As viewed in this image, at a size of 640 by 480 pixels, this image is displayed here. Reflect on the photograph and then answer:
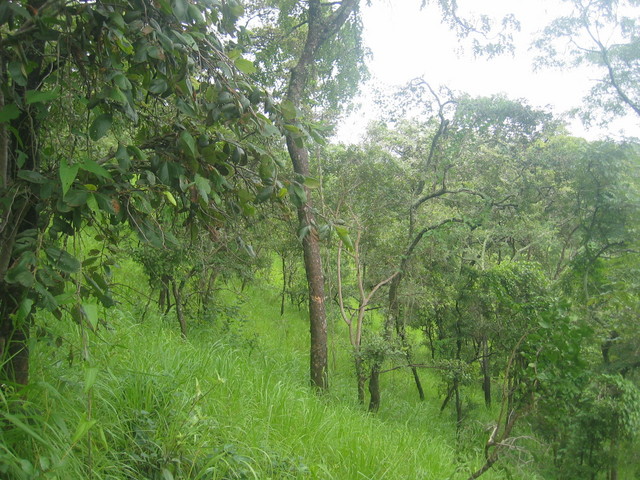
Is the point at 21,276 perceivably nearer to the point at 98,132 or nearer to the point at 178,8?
the point at 98,132

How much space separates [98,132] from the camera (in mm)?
1498

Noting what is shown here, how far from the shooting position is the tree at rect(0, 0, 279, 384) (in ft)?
4.78

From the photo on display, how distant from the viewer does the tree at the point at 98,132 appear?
4.78 ft

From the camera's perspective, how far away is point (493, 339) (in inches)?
350

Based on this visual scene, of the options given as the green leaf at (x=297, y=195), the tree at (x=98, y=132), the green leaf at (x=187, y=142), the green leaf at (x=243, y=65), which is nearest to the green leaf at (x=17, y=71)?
the tree at (x=98, y=132)

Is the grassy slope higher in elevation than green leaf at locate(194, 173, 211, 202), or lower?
lower

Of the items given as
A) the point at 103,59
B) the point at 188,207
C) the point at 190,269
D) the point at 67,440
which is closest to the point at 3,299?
the point at 67,440

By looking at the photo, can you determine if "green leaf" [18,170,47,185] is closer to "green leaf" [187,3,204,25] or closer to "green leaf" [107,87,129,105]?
"green leaf" [107,87,129,105]

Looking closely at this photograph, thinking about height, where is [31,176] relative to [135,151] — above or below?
below

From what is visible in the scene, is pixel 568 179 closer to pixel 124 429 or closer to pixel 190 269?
pixel 190 269

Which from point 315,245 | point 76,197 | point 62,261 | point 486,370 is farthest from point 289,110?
point 486,370

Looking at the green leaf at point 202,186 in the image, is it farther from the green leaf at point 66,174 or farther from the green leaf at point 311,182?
the green leaf at point 311,182

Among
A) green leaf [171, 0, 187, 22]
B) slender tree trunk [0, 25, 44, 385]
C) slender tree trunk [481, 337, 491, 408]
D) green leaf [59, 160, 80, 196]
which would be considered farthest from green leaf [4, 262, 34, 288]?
slender tree trunk [481, 337, 491, 408]

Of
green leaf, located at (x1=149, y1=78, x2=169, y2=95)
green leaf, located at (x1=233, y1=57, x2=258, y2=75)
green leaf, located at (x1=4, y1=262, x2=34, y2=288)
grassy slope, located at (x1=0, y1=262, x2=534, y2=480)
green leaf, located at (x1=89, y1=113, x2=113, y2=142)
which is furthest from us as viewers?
green leaf, located at (x1=233, y1=57, x2=258, y2=75)
